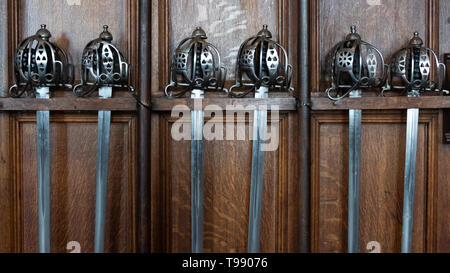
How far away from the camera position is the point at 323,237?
62.3 inches

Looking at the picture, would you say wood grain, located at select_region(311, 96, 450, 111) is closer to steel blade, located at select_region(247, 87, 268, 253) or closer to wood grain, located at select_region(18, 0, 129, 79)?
steel blade, located at select_region(247, 87, 268, 253)

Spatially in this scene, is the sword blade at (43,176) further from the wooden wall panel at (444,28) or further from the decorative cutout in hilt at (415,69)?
the wooden wall panel at (444,28)

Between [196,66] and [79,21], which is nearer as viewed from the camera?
[196,66]

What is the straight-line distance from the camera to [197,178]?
4.86 feet

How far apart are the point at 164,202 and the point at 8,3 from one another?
1.00m

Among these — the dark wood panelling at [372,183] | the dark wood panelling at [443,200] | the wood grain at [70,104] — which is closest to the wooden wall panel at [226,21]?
the wood grain at [70,104]

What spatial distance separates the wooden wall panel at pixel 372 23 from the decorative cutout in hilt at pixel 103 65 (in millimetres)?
740

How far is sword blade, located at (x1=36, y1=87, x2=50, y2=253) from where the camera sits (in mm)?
1470

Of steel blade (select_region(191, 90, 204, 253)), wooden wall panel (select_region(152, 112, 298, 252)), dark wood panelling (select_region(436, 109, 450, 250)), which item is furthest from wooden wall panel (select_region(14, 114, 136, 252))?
dark wood panelling (select_region(436, 109, 450, 250))

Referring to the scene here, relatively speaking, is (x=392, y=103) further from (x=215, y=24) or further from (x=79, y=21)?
(x=79, y=21)

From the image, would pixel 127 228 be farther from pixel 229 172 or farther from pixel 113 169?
pixel 229 172

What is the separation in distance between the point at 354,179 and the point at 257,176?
1.15 feet

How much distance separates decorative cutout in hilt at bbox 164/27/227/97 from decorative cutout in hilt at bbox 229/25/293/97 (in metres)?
0.09

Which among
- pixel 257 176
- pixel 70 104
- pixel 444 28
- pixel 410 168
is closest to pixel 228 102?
pixel 257 176
